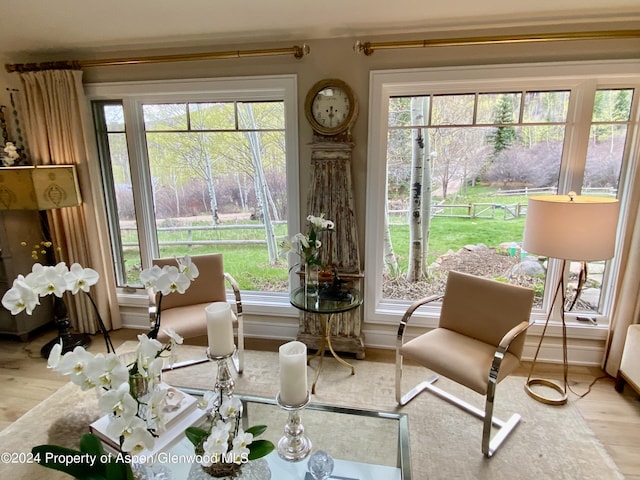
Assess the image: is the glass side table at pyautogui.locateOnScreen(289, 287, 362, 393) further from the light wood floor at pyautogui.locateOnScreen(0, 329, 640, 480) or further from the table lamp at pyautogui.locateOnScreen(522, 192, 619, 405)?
the table lamp at pyautogui.locateOnScreen(522, 192, 619, 405)

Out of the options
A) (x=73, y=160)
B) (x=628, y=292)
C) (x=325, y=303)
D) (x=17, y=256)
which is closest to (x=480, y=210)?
(x=628, y=292)

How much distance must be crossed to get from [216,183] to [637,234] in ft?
9.68

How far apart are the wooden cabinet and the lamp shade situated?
3631 mm

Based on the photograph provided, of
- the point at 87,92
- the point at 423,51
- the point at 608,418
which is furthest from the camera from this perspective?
the point at 87,92

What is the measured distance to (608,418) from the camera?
2086 millimetres

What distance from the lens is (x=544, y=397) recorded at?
2.27 metres

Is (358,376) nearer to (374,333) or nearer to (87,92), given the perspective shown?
(374,333)

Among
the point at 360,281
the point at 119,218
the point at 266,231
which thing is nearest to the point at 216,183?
the point at 266,231

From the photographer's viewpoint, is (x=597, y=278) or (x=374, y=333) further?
(x=374, y=333)

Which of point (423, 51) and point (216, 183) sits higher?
point (423, 51)

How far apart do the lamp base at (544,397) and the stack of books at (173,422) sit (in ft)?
6.55

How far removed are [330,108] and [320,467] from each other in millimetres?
2138

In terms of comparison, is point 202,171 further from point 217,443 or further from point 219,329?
point 217,443

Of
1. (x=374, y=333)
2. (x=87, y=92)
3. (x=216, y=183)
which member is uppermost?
(x=87, y=92)
